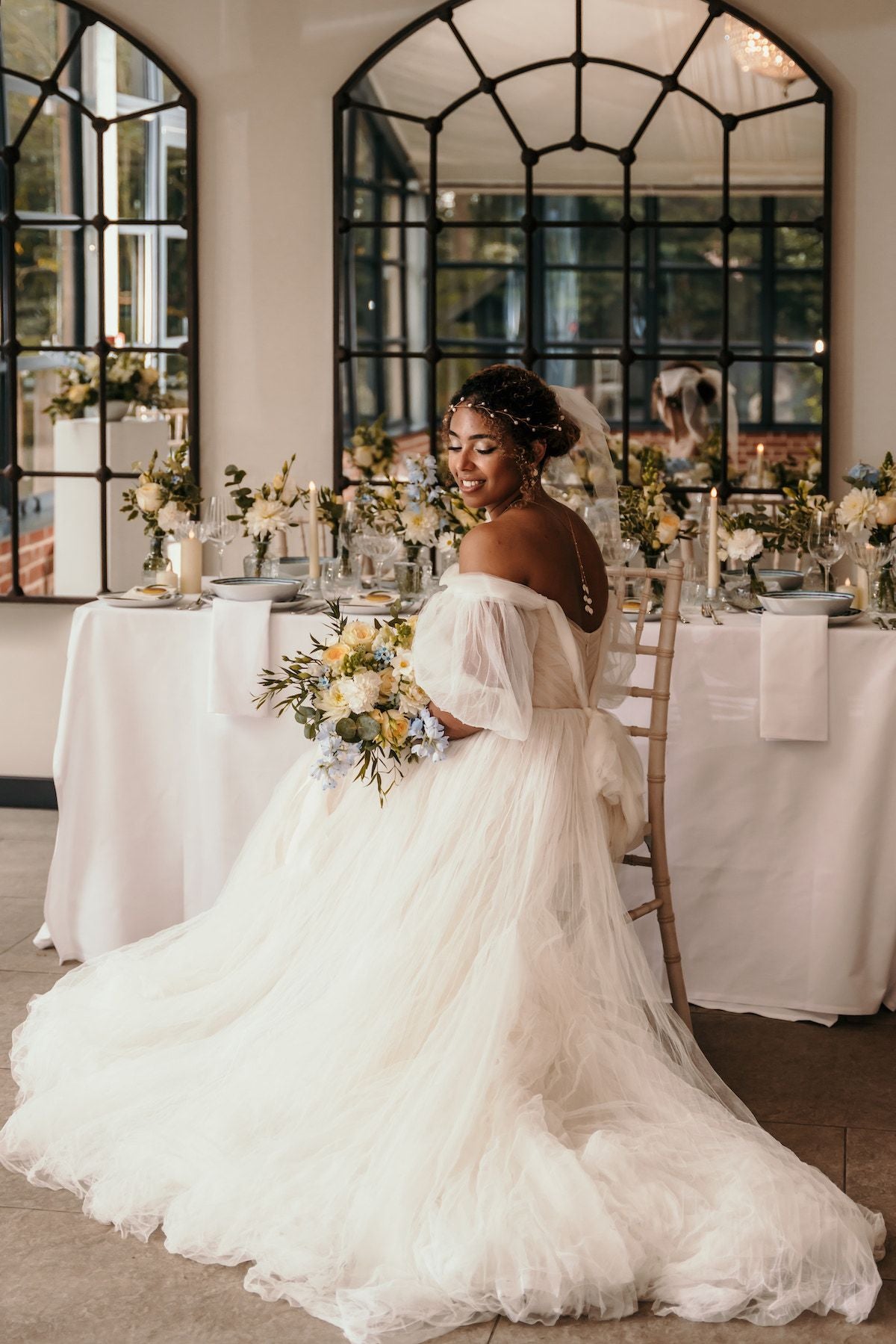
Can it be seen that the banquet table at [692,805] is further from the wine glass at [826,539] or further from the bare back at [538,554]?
the bare back at [538,554]

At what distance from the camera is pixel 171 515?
397 cm

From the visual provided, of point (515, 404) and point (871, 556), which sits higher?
point (515, 404)

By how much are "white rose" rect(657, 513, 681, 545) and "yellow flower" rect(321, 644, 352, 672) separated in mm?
1141

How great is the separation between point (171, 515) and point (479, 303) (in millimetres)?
1498

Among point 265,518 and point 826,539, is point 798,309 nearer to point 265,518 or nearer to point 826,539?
point 826,539

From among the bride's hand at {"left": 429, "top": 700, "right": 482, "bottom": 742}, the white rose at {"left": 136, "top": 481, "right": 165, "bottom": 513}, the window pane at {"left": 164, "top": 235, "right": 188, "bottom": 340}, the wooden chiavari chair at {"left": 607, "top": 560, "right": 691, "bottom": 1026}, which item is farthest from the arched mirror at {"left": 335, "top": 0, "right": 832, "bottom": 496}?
the bride's hand at {"left": 429, "top": 700, "right": 482, "bottom": 742}

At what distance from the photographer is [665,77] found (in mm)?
4730

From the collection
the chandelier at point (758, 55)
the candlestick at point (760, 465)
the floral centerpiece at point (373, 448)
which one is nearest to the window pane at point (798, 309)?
the candlestick at point (760, 465)

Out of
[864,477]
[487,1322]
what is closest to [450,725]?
[487,1322]

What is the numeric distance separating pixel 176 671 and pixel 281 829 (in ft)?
2.87

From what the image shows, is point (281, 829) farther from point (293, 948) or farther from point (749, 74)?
point (749, 74)

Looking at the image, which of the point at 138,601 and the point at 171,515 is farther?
the point at 171,515

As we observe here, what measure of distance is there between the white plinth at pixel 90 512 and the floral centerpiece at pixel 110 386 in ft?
0.15

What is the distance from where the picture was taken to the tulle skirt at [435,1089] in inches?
88.3
